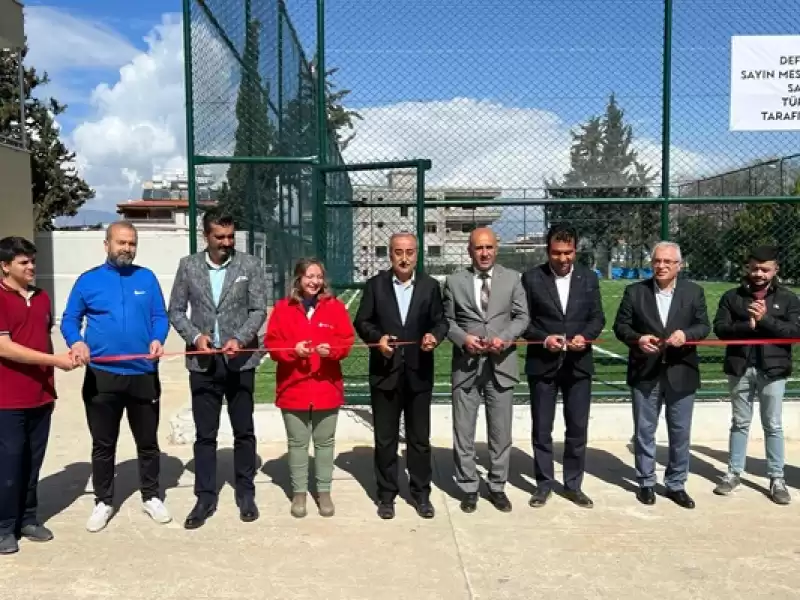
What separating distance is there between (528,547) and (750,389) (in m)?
2.20

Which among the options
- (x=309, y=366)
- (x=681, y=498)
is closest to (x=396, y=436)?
(x=309, y=366)

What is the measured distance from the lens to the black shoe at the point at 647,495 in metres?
5.12

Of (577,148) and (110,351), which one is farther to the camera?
(577,148)

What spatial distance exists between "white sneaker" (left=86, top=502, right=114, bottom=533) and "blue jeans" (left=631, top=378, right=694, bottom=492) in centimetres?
372

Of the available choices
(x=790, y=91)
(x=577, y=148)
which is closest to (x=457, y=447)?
(x=577, y=148)

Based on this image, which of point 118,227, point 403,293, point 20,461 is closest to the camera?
point 20,461

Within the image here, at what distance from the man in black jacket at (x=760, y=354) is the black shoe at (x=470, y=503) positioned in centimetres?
185

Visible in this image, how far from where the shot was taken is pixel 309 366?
4.89m

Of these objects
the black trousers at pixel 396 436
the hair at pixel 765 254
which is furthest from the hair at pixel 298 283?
the hair at pixel 765 254

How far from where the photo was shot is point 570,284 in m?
5.12

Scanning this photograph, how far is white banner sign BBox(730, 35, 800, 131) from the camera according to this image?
6918 mm

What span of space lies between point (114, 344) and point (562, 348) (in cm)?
301

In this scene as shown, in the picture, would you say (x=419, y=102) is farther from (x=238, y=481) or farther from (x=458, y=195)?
(x=238, y=481)

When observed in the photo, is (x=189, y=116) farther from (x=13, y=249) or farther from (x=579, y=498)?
(x=579, y=498)
